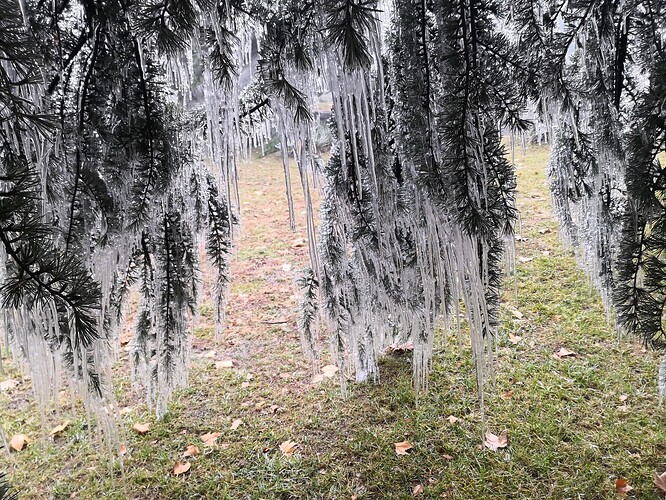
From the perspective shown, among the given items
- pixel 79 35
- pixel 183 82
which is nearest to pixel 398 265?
pixel 183 82

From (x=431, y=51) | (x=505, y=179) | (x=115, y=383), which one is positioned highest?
(x=431, y=51)

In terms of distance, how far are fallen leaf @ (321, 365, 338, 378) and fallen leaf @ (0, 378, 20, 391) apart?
2451mm

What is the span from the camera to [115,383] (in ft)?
11.6

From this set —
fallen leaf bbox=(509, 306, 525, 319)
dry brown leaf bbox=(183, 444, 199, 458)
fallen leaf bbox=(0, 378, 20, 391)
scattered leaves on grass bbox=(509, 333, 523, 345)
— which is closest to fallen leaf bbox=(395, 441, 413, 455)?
dry brown leaf bbox=(183, 444, 199, 458)

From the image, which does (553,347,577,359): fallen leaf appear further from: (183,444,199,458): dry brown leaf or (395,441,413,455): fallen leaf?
(183,444,199,458): dry brown leaf

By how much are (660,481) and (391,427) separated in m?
1.40

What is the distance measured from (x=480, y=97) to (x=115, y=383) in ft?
11.4

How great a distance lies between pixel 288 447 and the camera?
109 inches

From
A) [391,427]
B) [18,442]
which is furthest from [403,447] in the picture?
[18,442]

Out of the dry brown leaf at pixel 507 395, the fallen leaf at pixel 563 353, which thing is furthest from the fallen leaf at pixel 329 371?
the fallen leaf at pixel 563 353

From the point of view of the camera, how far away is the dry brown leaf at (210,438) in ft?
9.41

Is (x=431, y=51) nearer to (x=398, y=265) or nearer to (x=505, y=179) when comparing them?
(x=505, y=179)

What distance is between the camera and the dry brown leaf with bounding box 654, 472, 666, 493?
2201 millimetres

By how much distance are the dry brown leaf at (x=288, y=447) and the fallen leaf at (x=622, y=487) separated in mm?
1742
